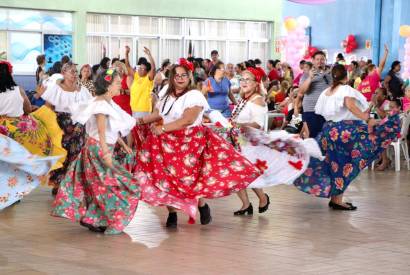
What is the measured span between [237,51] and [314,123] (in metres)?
19.6

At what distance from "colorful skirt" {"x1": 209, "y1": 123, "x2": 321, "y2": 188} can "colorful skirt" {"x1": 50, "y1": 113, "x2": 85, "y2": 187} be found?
7.57 feet

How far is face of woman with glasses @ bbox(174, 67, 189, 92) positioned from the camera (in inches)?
319

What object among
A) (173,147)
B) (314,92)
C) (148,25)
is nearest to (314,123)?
(314,92)

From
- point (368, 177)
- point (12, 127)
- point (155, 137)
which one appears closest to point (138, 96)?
point (368, 177)

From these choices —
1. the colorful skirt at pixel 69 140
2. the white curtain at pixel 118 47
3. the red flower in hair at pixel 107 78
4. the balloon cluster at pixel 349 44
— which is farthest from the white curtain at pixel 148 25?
the red flower in hair at pixel 107 78

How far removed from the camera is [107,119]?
25.2 feet

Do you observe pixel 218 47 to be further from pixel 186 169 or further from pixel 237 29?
pixel 186 169

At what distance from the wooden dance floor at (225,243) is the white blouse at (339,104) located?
1.01 metres

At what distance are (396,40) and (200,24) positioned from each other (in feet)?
25.5

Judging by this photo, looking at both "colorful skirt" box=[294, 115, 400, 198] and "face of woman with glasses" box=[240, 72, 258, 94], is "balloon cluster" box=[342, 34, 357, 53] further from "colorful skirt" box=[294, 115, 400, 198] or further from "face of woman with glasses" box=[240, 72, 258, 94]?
"face of woman with glasses" box=[240, 72, 258, 94]

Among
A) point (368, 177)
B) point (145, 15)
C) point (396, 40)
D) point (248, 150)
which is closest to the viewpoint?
point (248, 150)

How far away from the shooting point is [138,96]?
47.8 feet

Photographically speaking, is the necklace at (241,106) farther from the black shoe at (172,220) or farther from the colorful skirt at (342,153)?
the black shoe at (172,220)

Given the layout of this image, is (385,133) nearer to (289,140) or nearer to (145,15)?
(289,140)
